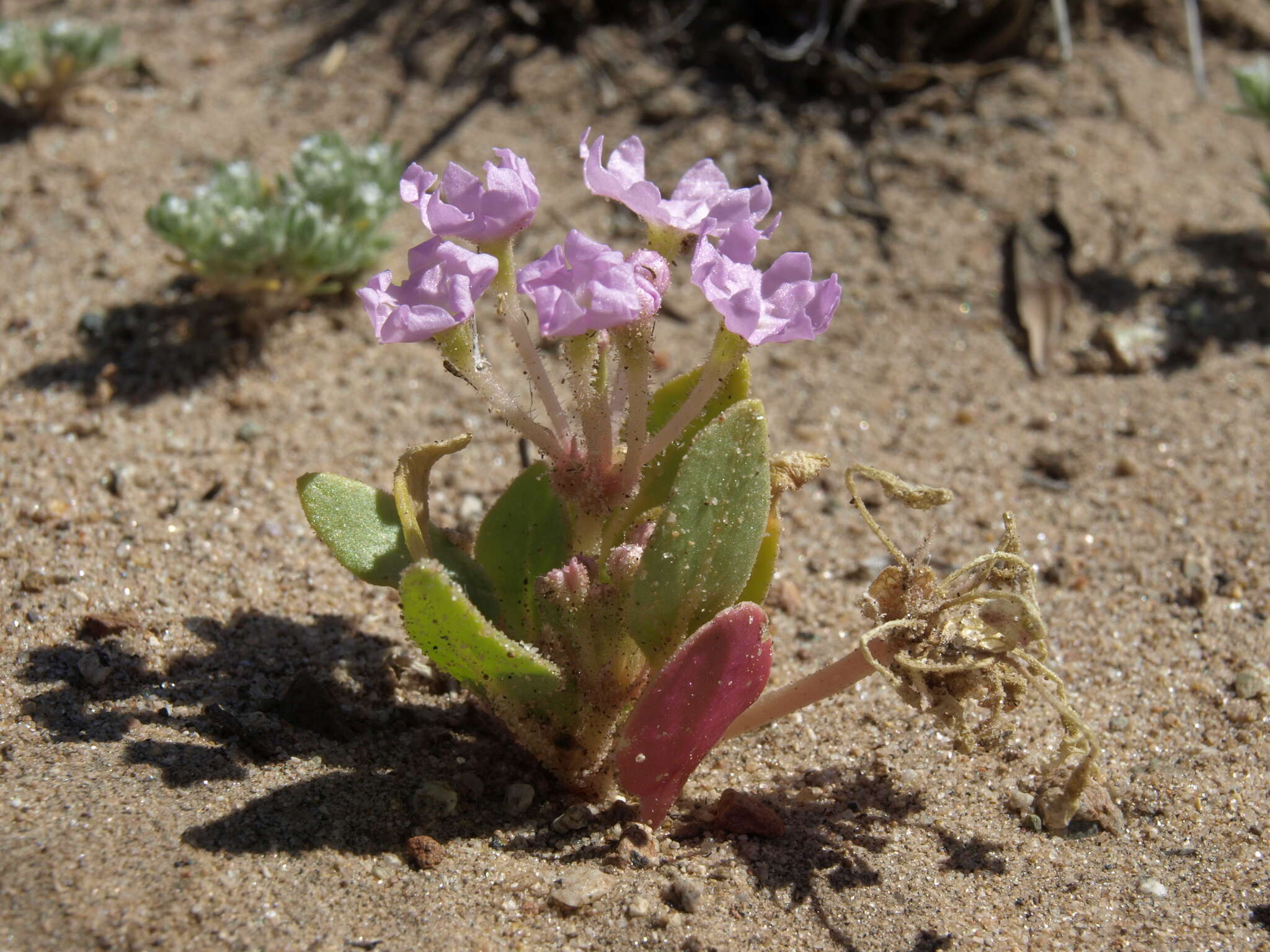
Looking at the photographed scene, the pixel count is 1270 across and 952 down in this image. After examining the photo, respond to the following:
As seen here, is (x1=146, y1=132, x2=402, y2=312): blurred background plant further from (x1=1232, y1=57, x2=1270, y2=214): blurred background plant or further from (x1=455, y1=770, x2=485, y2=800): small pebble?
(x1=1232, y1=57, x2=1270, y2=214): blurred background plant

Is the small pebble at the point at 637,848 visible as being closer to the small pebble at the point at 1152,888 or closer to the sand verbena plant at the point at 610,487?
the sand verbena plant at the point at 610,487

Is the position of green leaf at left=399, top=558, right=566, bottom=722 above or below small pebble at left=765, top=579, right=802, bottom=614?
above

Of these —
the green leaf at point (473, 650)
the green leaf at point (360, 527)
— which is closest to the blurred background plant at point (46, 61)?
the green leaf at point (360, 527)

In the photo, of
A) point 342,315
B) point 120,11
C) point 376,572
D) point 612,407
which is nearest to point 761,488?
point 612,407

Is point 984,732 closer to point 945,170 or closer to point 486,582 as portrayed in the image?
point 486,582

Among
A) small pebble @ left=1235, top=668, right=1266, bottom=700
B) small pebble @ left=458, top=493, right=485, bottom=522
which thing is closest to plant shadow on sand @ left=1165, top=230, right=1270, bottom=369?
small pebble @ left=1235, top=668, right=1266, bottom=700

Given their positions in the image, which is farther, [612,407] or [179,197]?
[179,197]
